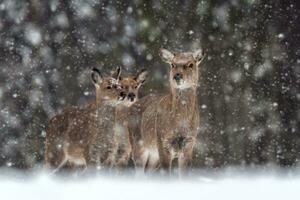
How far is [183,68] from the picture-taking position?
12.1 meters

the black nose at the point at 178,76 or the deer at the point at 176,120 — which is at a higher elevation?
the black nose at the point at 178,76

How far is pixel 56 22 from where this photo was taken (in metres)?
15.9

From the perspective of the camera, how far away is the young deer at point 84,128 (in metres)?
12.3

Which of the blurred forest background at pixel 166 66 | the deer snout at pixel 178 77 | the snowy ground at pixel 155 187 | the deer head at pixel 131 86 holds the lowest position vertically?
the snowy ground at pixel 155 187

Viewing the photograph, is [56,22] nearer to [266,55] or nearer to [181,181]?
[266,55]

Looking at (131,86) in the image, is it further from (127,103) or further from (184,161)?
(184,161)

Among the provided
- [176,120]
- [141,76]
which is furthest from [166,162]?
[141,76]

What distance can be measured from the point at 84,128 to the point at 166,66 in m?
3.48

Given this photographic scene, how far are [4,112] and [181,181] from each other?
4817 millimetres

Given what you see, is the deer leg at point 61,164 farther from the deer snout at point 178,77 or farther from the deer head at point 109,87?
the deer snout at point 178,77

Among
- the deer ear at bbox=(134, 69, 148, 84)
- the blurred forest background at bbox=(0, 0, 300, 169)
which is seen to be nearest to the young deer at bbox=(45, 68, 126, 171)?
the deer ear at bbox=(134, 69, 148, 84)

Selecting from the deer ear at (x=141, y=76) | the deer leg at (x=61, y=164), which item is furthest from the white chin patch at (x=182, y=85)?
the deer leg at (x=61, y=164)

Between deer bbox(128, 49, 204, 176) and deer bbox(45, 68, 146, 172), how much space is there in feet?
1.42

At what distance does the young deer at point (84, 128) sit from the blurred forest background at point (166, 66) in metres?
2.70
